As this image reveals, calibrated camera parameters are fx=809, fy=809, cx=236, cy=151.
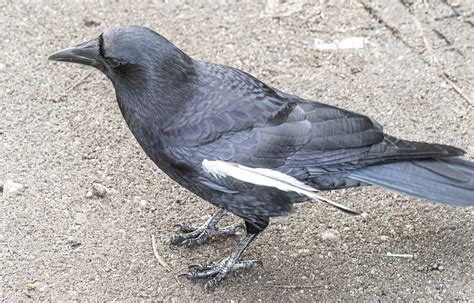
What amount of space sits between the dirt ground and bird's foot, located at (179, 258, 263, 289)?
0.06 meters

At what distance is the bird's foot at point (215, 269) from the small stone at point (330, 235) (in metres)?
0.43

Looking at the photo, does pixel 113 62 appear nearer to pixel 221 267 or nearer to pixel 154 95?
pixel 154 95

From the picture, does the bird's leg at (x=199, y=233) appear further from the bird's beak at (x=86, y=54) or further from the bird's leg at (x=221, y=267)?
the bird's beak at (x=86, y=54)

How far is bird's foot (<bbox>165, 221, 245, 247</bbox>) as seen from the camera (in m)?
4.81

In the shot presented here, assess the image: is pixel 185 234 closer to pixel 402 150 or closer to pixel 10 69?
pixel 402 150

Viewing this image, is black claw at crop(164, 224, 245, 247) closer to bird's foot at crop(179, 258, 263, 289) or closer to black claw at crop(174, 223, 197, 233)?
black claw at crop(174, 223, 197, 233)

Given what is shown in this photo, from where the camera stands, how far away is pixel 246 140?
4258 millimetres

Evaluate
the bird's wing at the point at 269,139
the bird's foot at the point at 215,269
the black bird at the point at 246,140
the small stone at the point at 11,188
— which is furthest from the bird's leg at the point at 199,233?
the small stone at the point at 11,188

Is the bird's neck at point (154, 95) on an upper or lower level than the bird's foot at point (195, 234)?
upper

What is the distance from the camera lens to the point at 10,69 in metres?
5.90

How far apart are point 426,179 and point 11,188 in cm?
251

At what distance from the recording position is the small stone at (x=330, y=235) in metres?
4.82

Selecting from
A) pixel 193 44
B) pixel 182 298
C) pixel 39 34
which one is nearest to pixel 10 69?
pixel 39 34

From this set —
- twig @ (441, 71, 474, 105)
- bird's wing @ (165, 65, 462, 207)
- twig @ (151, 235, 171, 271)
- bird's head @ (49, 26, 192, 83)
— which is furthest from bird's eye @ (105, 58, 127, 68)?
twig @ (441, 71, 474, 105)
